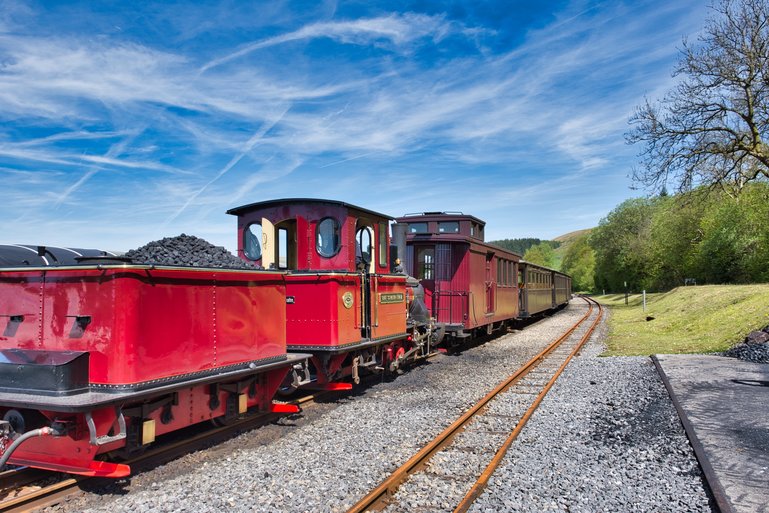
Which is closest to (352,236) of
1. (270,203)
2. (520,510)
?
(270,203)

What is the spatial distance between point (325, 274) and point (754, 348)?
993 centimetres

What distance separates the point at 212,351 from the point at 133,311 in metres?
1.10

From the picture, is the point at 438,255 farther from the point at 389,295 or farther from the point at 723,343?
the point at 723,343

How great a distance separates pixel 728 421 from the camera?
21.8 ft

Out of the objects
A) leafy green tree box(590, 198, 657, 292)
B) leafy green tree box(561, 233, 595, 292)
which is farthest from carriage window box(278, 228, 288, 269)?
leafy green tree box(561, 233, 595, 292)

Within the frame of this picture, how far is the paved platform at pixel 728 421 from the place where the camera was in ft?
14.8

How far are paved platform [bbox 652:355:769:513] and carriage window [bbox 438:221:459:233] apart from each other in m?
7.43

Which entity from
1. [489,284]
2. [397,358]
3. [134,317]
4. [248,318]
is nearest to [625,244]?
[489,284]

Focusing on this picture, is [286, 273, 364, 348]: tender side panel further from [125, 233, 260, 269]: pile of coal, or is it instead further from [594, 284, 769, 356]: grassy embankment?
[594, 284, 769, 356]: grassy embankment

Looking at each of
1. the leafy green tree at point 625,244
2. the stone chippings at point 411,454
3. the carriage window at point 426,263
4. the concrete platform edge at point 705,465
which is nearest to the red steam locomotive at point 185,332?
the stone chippings at point 411,454

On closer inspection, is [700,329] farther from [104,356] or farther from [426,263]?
[104,356]

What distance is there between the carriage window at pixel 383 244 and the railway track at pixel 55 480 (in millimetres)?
3851

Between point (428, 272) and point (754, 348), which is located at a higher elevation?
point (428, 272)

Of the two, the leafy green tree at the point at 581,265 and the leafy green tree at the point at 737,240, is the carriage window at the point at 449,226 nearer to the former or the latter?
the leafy green tree at the point at 737,240
